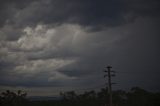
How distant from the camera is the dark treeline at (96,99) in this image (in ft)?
382

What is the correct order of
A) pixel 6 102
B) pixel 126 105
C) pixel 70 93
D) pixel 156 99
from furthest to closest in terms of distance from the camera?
pixel 70 93, pixel 6 102, pixel 126 105, pixel 156 99

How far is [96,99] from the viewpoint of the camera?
13625 centimetres

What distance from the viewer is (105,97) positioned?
447ft

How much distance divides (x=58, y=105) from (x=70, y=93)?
2382 cm

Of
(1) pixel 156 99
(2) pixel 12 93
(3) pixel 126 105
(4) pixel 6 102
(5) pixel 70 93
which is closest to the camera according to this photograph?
(1) pixel 156 99

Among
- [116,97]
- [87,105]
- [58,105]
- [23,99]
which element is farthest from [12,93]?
[116,97]

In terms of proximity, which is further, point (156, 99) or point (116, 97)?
point (116, 97)

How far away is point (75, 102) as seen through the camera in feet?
447

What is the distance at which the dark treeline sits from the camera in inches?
4583

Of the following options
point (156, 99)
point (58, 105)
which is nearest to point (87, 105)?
point (58, 105)

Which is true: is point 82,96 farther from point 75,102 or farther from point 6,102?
point 6,102

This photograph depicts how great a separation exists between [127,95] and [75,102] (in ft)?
79.6

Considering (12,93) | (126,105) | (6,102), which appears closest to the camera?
(126,105)

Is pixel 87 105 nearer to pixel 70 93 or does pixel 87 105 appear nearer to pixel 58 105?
pixel 58 105
